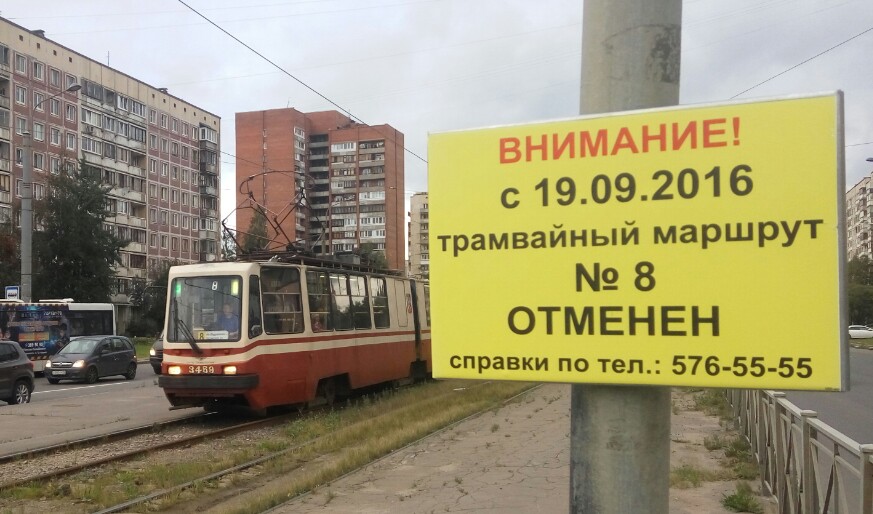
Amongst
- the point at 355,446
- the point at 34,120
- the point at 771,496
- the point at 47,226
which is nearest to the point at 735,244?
the point at 771,496

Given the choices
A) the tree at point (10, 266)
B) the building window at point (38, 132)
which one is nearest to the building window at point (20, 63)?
the building window at point (38, 132)

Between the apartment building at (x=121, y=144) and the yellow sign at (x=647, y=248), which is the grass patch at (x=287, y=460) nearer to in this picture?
the yellow sign at (x=647, y=248)

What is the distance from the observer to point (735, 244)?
8.32ft

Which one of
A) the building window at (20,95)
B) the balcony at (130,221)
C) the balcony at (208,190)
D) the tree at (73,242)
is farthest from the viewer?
the balcony at (208,190)

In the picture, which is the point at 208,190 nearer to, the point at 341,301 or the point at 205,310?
the point at 341,301

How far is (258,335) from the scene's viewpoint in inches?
541

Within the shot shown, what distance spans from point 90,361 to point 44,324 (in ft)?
Result: 18.9

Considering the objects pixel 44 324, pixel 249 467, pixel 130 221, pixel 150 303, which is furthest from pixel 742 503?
pixel 130 221

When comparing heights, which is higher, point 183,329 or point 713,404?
point 183,329

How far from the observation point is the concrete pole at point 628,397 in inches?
102

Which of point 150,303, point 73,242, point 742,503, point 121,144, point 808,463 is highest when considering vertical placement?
point 121,144

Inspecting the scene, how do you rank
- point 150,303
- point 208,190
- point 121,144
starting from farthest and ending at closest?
point 208,190 < point 121,144 < point 150,303

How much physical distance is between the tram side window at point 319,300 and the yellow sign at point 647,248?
1259cm

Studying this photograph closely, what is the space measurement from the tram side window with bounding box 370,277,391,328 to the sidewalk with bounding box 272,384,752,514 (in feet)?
20.4
